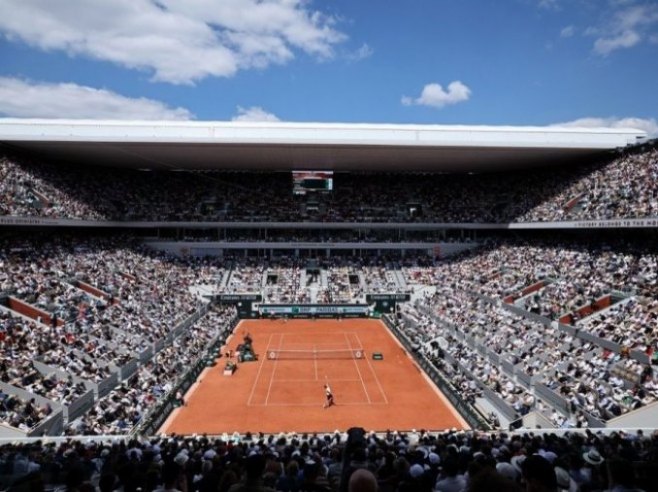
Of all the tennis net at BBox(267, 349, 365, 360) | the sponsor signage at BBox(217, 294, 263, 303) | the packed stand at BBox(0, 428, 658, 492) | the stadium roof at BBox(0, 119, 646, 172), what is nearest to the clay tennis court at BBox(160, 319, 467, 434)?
the tennis net at BBox(267, 349, 365, 360)

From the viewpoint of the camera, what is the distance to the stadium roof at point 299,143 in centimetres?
4359

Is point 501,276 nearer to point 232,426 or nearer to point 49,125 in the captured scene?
point 232,426

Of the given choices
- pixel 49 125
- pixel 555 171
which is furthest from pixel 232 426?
pixel 555 171

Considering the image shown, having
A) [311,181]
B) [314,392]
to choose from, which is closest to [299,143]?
[311,181]

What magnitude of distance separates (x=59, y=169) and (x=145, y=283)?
643 inches

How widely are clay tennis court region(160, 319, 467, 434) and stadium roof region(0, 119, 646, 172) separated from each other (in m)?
16.5

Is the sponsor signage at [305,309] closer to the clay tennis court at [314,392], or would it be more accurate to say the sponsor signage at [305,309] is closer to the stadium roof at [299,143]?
the clay tennis court at [314,392]

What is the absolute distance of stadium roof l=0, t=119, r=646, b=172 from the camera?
143 feet

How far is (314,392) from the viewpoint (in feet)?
91.0

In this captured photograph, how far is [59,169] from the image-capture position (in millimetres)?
49688

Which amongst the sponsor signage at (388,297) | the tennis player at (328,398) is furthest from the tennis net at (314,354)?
the sponsor signage at (388,297)

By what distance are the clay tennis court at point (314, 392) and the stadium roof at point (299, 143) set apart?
16.5 metres

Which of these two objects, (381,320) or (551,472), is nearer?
(551,472)

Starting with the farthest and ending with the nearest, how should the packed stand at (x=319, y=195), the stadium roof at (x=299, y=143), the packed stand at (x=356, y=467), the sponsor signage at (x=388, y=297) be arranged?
the sponsor signage at (x=388, y=297)
the packed stand at (x=319, y=195)
the stadium roof at (x=299, y=143)
the packed stand at (x=356, y=467)
